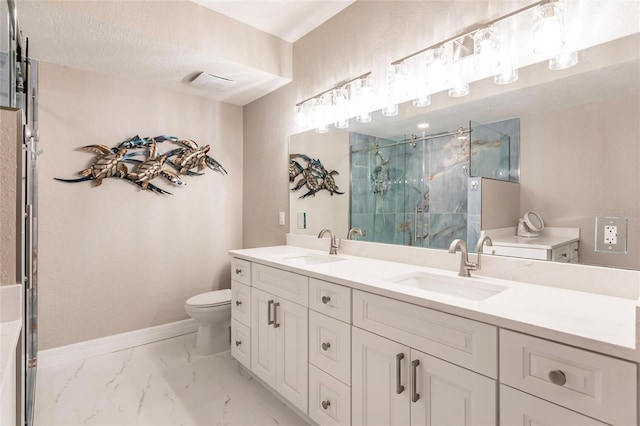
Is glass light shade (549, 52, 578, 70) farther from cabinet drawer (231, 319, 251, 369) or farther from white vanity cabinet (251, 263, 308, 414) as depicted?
cabinet drawer (231, 319, 251, 369)

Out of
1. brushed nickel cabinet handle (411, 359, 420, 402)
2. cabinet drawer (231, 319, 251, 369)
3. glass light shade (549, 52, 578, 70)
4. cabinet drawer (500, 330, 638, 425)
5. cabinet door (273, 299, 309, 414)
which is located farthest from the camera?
cabinet drawer (231, 319, 251, 369)

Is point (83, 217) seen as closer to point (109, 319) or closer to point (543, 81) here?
point (109, 319)

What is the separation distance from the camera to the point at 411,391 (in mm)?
1170

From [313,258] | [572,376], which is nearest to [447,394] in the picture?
[572,376]

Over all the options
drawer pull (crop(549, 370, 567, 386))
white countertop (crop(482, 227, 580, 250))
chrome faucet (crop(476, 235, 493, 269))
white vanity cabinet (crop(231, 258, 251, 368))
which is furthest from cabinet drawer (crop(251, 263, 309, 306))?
drawer pull (crop(549, 370, 567, 386))

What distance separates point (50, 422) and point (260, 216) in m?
1.93

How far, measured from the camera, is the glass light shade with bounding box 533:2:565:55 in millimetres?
1292

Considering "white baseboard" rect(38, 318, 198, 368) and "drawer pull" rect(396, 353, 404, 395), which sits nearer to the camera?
"drawer pull" rect(396, 353, 404, 395)

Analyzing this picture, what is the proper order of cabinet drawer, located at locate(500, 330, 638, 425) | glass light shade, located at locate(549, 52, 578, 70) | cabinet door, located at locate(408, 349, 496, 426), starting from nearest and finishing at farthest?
cabinet drawer, located at locate(500, 330, 638, 425), cabinet door, located at locate(408, 349, 496, 426), glass light shade, located at locate(549, 52, 578, 70)

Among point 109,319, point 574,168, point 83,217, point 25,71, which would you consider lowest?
point 109,319

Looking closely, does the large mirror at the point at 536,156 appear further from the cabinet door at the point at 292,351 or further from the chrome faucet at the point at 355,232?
the cabinet door at the point at 292,351

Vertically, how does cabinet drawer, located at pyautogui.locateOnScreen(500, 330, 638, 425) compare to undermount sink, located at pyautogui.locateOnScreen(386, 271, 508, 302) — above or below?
below

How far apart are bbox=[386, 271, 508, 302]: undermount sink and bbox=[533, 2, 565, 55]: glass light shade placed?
38.7 inches

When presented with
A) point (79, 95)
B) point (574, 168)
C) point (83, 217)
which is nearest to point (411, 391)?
point (574, 168)
